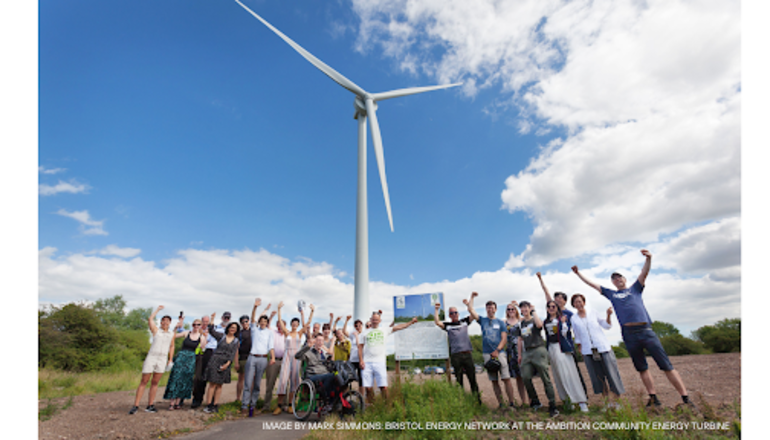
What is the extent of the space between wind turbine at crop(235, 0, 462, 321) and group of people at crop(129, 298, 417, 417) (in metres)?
6.98

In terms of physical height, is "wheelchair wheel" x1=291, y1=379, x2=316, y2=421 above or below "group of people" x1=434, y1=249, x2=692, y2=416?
below

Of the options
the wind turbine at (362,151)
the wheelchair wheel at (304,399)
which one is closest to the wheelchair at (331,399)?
the wheelchair wheel at (304,399)

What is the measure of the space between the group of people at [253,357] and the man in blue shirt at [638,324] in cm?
470

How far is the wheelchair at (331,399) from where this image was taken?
8188mm

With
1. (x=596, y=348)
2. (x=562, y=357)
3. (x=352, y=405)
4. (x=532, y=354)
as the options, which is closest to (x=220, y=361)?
(x=352, y=405)

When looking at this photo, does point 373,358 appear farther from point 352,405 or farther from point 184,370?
point 184,370

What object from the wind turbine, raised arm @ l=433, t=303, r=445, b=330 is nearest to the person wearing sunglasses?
raised arm @ l=433, t=303, r=445, b=330

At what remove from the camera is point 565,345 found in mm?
7625

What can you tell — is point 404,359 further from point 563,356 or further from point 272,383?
point 563,356

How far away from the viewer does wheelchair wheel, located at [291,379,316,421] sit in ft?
26.5

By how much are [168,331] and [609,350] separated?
10.4 meters

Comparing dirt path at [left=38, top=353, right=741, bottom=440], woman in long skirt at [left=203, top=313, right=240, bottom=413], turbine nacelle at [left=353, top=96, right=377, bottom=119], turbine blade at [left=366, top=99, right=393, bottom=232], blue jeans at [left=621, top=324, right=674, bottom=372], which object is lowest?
dirt path at [left=38, top=353, right=741, bottom=440]

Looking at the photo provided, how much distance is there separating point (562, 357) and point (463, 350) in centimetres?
215

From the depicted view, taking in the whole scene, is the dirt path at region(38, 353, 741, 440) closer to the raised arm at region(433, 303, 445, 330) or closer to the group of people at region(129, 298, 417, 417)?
the group of people at region(129, 298, 417, 417)
